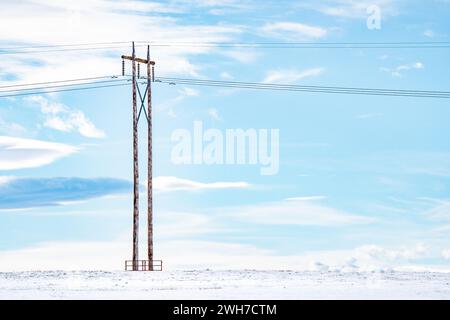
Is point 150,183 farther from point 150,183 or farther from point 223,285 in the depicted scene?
point 223,285

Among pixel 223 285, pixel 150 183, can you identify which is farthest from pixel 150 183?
pixel 223 285

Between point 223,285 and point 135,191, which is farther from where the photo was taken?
point 135,191

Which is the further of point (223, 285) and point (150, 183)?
point (150, 183)

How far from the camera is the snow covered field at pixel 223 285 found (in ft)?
99.6

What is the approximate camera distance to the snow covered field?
30344 millimetres

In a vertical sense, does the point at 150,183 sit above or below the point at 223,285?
above

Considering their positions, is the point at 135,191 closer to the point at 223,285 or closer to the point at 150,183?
the point at 150,183

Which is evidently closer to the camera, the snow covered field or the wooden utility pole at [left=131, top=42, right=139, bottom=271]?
the snow covered field

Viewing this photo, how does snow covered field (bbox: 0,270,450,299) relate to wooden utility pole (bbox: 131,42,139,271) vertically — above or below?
below

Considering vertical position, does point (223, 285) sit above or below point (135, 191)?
below

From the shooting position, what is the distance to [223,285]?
34.8 metres

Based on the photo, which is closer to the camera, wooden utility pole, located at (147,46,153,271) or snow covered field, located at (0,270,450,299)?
snow covered field, located at (0,270,450,299)
